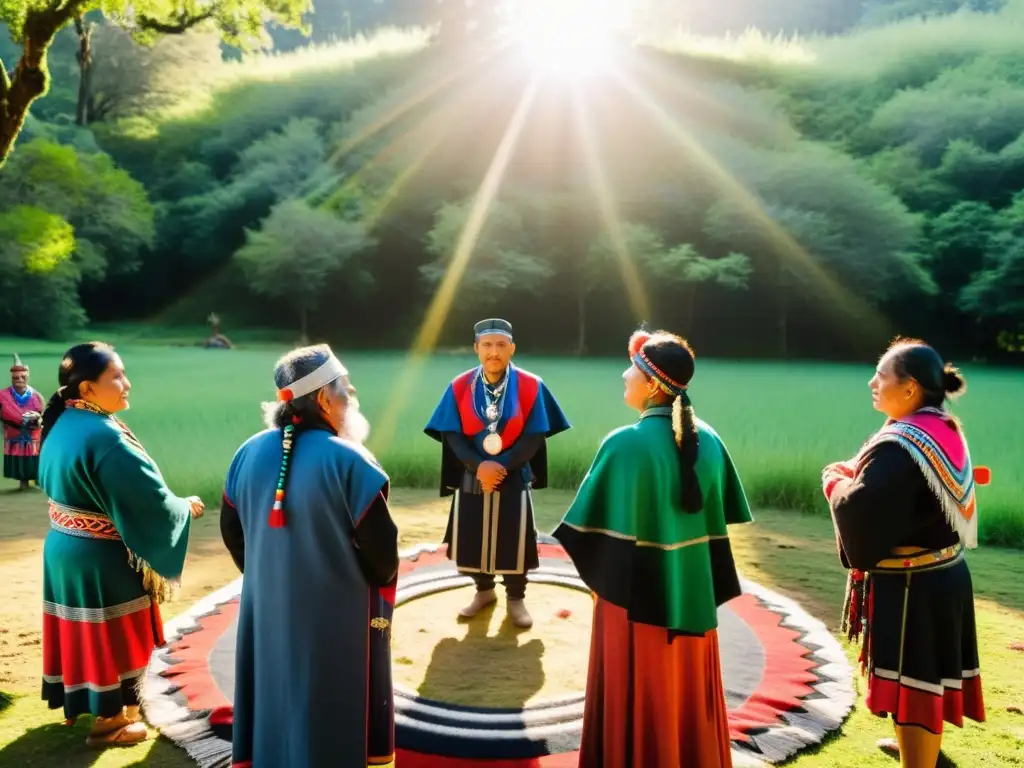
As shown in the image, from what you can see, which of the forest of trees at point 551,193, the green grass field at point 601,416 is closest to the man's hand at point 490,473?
the green grass field at point 601,416

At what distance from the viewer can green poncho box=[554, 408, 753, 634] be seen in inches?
97.3

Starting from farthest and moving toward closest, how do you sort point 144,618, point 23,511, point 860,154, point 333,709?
point 860,154, point 23,511, point 144,618, point 333,709

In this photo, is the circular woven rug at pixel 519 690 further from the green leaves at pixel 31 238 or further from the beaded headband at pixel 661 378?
the green leaves at pixel 31 238

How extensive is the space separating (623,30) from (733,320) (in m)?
17.3

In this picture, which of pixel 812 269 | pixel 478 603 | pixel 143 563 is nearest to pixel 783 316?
pixel 812 269

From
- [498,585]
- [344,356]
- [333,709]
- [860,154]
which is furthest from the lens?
[860,154]

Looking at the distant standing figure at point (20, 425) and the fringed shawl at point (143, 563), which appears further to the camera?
the distant standing figure at point (20, 425)

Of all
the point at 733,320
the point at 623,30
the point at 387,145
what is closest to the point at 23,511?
the point at 733,320

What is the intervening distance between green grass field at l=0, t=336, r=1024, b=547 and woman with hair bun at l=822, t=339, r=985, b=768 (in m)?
5.03

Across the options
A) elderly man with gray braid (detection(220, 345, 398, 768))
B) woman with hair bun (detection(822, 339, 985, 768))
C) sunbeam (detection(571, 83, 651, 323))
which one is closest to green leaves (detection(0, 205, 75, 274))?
sunbeam (detection(571, 83, 651, 323))

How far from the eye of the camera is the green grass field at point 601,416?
8047 millimetres

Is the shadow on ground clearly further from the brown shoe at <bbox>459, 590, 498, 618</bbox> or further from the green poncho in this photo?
the green poncho

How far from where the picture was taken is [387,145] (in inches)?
1049

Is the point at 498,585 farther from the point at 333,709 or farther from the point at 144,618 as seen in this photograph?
the point at 333,709
